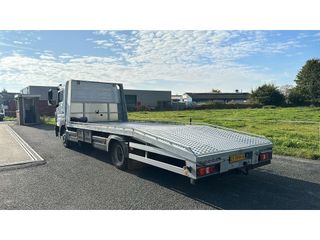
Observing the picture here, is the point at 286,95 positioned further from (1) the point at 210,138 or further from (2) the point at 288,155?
(1) the point at 210,138

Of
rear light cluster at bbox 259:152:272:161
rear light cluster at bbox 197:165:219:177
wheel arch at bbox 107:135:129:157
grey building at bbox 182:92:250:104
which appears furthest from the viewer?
grey building at bbox 182:92:250:104

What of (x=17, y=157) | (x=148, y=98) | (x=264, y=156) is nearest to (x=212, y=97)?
(x=148, y=98)

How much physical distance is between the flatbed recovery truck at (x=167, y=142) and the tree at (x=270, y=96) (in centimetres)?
4782

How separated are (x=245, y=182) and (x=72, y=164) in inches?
176

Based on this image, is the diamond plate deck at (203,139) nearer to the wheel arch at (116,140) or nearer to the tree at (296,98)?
the wheel arch at (116,140)

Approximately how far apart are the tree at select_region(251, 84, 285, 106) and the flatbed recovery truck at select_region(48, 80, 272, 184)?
47.8 meters

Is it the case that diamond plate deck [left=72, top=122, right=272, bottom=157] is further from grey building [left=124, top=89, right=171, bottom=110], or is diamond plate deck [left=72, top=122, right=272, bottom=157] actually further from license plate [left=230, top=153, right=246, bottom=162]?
grey building [left=124, top=89, right=171, bottom=110]

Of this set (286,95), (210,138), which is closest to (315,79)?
(286,95)

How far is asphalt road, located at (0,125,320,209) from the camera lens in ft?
14.3

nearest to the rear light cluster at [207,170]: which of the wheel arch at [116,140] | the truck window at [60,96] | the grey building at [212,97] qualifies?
the wheel arch at [116,140]

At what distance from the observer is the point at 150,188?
5.11 meters

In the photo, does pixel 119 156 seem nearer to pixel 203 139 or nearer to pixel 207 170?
pixel 203 139

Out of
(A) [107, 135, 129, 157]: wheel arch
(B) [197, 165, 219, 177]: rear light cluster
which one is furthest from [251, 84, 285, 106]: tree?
(B) [197, 165, 219, 177]: rear light cluster

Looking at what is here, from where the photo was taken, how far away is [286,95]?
53.9m
